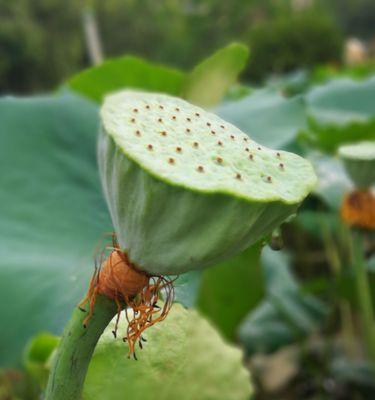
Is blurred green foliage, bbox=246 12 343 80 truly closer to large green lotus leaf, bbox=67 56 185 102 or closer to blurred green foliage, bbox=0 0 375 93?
blurred green foliage, bbox=0 0 375 93

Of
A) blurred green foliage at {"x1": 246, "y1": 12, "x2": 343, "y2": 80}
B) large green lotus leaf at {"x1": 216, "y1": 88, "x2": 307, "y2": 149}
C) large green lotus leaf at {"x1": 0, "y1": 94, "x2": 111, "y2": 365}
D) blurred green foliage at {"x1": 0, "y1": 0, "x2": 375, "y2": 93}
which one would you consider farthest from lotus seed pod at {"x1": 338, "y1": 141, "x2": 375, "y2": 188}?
blurred green foliage at {"x1": 246, "y1": 12, "x2": 343, "y2": 80}

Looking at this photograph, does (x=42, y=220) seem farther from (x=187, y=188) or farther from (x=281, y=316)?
(x=281, y=316)

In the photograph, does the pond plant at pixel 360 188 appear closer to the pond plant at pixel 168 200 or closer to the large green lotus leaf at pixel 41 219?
the large green lotus leaf at pixel 41 219

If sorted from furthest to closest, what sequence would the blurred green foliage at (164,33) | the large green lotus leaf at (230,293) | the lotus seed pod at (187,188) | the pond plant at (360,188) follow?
the blurred green foliage at (164,33)
the large green lotus leaf at (230,293)
the pond plant at (360,188)
the lotus seed pod at (187,188)

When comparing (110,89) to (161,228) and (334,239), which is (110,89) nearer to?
(161,228)

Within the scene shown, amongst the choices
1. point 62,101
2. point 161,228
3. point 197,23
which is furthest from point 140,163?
point 197,23

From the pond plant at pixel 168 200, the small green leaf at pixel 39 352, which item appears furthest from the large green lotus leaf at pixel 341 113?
the pond plant at pixel 168 200

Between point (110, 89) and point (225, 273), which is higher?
point (110, 89)

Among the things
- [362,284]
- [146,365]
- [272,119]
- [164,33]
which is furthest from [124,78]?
[164,33]
